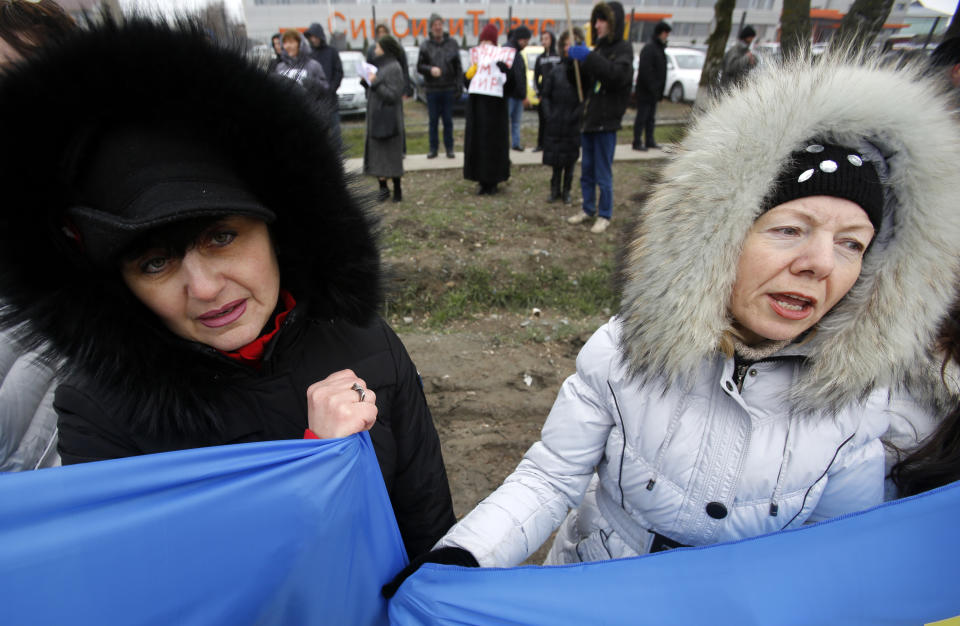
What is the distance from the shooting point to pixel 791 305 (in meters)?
1.26

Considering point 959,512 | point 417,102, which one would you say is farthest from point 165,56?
point 417,102

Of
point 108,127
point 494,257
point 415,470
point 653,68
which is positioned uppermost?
point 108,127

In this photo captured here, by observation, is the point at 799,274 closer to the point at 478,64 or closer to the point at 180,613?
the point at 180,613

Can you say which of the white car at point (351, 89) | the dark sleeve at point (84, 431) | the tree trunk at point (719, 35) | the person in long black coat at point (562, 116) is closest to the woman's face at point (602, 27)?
the person in long black coat at point (562, 116)

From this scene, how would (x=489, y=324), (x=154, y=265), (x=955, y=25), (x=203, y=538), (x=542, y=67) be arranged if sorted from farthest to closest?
(x=542, y=67)
(x=489, y=324)
(x=955, y=25)
(x=154, y=265)
(x=203, y=538)

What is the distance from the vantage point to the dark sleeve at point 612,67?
5945 millimetres

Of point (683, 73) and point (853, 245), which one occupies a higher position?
point (853, 245)

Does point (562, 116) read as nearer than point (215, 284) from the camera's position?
No

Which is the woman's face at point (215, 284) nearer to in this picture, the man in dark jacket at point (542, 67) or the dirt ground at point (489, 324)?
the dirt ground at point (489, 324)

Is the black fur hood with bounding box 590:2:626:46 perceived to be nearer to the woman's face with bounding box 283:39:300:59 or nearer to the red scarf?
the woman's face with bounding box 283:39:300:59

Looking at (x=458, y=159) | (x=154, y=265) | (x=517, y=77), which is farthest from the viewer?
(x=458, y=159)

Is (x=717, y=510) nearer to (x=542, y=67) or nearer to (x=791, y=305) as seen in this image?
(x=791, y=305)

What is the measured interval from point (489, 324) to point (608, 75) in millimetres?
3235

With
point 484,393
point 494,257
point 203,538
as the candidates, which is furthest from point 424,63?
point 203,538
